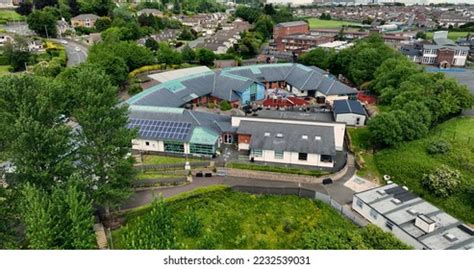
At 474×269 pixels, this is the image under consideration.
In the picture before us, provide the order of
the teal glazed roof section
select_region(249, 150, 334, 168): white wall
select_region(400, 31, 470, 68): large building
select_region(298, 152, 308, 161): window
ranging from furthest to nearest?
select_region(400, 31, 470, 68): large building < the teal glazed roof section < select_region(298, 152, 308, 161): window < select_region(249, 150, 334, 168): white wall

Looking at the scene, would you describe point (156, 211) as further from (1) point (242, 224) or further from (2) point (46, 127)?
(2) point (46, 127)

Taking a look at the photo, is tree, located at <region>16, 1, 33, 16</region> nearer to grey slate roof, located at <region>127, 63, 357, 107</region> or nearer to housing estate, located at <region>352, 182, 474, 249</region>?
grey slate roof, located at <region>127, 63, 357, 107</region>

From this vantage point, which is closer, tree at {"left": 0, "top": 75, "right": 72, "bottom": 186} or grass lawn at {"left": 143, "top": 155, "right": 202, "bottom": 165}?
tree at {"left": 0, "top": 75, "right": 72, "bottom": 186}

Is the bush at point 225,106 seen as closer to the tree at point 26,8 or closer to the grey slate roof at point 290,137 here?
the grey slate roof at point 290,137

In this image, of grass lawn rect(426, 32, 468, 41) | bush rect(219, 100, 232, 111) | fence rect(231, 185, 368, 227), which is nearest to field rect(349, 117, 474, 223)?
fence rect(231, 185, 368, 227)

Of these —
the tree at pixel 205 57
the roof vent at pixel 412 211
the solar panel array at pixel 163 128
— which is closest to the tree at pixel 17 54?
the tree at pixel 205 57
